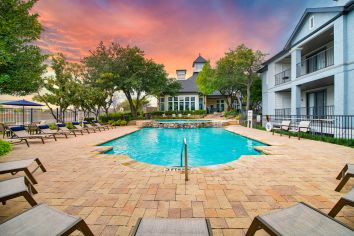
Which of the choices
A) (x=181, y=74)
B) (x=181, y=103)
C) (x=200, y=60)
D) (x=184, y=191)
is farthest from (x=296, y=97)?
(x=200, y=60)


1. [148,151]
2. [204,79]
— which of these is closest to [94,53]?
[204,79]

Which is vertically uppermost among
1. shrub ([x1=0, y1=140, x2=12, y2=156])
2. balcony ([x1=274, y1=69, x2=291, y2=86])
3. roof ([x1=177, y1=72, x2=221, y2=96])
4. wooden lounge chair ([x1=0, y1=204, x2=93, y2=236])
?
roof ([x1=177, y1=72, x2=221, y2=96])

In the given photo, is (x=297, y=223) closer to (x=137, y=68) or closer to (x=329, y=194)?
(x=329, y=194)

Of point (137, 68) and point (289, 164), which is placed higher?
point (137, 68)

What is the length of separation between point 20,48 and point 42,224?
1185 centimetres

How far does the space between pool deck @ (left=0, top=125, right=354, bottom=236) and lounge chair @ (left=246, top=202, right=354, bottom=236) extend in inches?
24.0

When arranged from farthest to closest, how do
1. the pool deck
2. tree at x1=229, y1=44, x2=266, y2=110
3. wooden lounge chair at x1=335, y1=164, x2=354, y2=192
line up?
tree at x1=229, y1=44, x2=266, y2=110
wooden lounge chair at x1=335, y1=164, x2=354, y2=192
the pool deck

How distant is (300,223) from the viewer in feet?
5.21

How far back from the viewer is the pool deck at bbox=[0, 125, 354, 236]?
244 cm

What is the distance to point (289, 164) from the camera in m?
4.75

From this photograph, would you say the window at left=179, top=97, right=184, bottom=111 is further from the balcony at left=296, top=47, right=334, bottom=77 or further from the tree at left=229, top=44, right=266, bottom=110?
the balcony at left=296, top=47, right=334, bottom=77

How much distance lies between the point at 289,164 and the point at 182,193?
345 centimetres

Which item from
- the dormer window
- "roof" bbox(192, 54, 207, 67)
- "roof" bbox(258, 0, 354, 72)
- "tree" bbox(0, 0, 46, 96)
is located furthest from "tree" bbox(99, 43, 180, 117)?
"roof" bbox(192, 54, 207, 67)

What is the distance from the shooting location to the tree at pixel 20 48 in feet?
27.5
